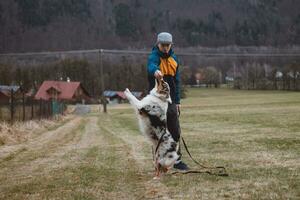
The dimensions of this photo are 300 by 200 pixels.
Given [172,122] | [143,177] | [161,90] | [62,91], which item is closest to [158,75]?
[161,90]

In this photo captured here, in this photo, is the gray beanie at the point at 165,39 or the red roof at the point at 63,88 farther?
the red roof at the point at 63,88

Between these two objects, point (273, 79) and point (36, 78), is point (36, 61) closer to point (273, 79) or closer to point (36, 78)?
point (36, 78)

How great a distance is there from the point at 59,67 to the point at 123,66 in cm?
1514

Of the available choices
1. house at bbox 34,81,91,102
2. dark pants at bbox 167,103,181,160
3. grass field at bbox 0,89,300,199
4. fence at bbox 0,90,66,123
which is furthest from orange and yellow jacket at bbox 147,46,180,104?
house at bbox 34,81,91,102

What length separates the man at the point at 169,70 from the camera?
8594 millimetres

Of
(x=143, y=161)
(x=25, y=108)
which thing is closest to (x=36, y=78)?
(x=25, y=108)

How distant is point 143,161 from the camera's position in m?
10.5

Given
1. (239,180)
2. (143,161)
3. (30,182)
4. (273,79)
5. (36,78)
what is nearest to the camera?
(239,180)

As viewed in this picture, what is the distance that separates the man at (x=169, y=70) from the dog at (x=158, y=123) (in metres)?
0.38

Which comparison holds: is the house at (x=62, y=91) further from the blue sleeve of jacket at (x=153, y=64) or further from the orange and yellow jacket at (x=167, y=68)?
the blue sleeve of jacket at (x=153, y=64)

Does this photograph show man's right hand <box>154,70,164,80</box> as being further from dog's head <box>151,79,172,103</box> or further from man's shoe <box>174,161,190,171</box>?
man's shoe <box>174,161,190,171</box>

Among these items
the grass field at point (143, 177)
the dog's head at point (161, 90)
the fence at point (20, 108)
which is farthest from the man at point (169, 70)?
the fence at point (20, 108)

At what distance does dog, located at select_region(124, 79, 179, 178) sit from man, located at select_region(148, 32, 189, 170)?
377 mm

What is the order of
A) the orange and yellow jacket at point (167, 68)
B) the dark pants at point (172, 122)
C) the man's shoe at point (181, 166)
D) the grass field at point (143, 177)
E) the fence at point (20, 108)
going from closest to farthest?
the grass field at point (143, 177) < the orange and yellow jacket at point (167, 68) < the dark pants at point (172, 122) < the man's shoe at point (181, 166) < the fence at point (20, 108)
